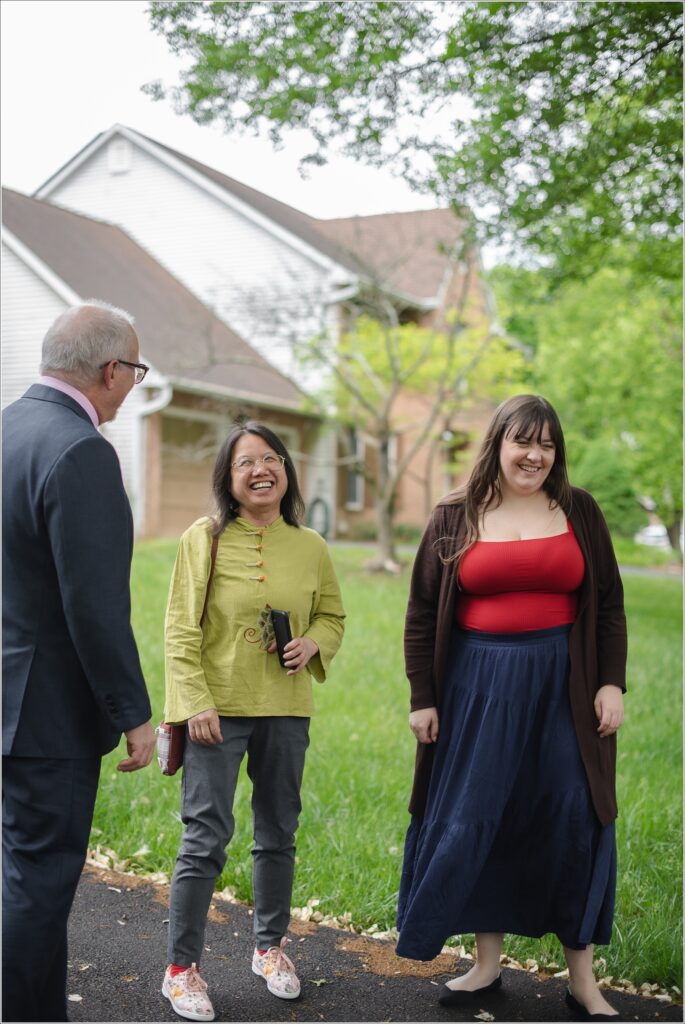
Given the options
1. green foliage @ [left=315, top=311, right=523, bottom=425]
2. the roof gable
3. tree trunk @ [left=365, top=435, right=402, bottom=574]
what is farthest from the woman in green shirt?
the roof gable

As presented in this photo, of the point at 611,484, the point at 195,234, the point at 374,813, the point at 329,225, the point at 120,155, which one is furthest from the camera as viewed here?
the point at 611,484

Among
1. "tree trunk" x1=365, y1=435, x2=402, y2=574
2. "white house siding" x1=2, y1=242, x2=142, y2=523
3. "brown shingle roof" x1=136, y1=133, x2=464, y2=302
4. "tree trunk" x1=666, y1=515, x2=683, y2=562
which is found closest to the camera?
"tree trunk" x1=365, y1=435, x2=402, y2=574

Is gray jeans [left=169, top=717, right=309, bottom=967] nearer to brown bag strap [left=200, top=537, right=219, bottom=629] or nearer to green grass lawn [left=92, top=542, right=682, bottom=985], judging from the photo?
brown bag strap [left=200, top=537, right=219, bottom=629]

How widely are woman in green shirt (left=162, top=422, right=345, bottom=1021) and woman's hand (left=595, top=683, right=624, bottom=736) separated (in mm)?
914

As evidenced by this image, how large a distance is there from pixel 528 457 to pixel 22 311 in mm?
15964

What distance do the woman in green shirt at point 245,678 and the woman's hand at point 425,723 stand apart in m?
0.36

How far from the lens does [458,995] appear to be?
3.80 metres

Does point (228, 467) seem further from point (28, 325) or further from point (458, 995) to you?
point (28, 325)

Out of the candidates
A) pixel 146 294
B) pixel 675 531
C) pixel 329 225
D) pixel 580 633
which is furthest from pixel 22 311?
pixel 675 531

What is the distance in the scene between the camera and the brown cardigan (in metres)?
3.61

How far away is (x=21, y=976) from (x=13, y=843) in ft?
1.16

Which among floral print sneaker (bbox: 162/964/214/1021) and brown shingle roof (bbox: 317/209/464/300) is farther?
brown shingle roof (bbox: 317/209/464/300)

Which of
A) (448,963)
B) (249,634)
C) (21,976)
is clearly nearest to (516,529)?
(249,634)

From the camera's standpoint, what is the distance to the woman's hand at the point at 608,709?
3.62 metres
